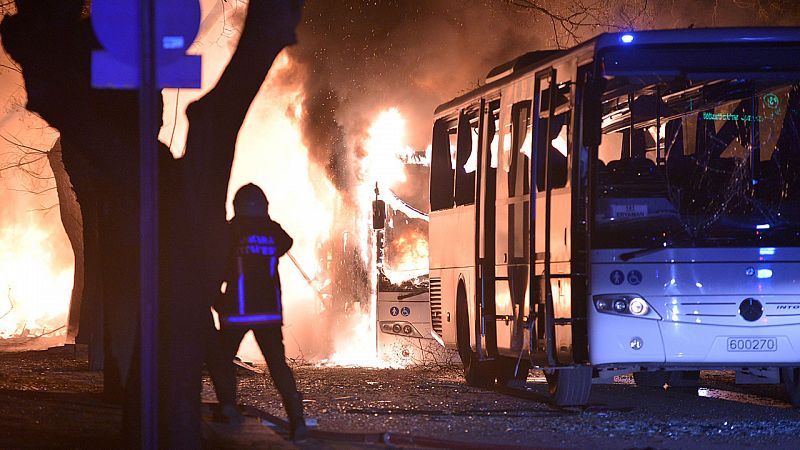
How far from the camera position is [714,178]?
12.3 m

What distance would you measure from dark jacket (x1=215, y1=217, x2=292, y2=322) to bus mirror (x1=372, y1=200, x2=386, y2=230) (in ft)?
32.1

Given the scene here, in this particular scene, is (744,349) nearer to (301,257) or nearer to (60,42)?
(60,42)

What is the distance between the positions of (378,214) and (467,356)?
13.4ft

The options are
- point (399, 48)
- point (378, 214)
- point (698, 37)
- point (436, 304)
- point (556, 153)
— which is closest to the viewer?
point (698, 37)

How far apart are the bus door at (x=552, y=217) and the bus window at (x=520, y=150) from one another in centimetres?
36

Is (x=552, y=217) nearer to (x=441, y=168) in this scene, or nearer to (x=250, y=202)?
(x=250, y=202)

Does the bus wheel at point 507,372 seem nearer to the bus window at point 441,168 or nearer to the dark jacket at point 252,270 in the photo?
the bus window at point 441,168

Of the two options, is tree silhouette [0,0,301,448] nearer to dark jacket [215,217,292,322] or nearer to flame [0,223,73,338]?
dark jacket [215,217,292,322]

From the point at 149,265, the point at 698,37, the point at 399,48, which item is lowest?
the point at 149,265

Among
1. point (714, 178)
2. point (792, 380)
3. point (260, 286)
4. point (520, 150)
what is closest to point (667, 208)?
point (714, 178)

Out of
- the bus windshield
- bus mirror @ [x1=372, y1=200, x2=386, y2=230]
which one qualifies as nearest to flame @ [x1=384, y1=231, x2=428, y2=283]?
bus mirror @ [x1=372, y1=200, x2=386, y2=230]

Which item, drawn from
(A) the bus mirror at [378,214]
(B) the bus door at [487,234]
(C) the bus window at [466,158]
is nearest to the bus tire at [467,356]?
(B) the bus door at [487,234]

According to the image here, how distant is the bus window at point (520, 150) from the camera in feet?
44.8

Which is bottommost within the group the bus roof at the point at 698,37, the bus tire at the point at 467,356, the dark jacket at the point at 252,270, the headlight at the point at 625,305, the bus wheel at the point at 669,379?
the bus wheel at the point at 669,379
